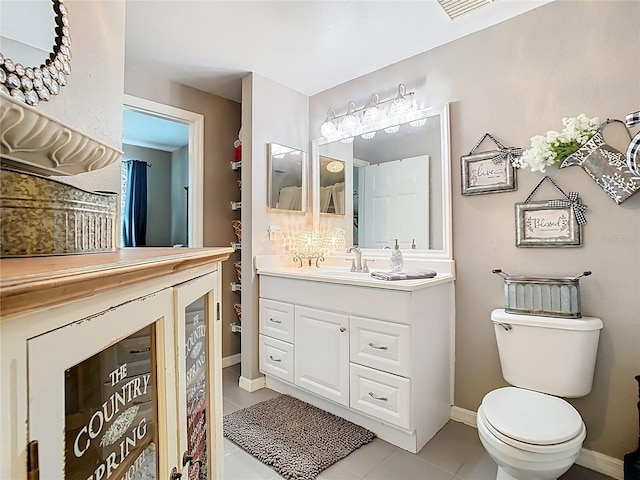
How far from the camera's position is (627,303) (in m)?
1.62

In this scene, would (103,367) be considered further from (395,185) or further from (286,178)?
(286,178)

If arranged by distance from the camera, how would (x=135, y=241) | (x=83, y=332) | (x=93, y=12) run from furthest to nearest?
(x=135, y=241)
(x=93, y=12)
(x=83, y=332)

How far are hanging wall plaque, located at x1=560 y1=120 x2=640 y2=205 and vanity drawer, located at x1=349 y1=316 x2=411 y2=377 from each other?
1167 mm

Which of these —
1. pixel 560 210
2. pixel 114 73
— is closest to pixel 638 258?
pixel 560 210

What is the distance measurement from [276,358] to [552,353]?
5.49 feet

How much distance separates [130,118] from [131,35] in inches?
71.1

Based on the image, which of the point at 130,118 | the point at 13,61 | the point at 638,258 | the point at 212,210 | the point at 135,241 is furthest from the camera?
the point at 135,241

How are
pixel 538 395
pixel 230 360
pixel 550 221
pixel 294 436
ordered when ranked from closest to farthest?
pixel 538 395 → pixel 550 221 → pixel 294 436 → pixel 230 360

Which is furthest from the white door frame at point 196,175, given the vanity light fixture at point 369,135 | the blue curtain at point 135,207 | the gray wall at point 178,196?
the blue curtain at point 135,207

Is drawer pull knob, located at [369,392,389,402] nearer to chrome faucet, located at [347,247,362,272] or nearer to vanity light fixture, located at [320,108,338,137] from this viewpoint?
chrome faucet, located at [347,247,362,272]

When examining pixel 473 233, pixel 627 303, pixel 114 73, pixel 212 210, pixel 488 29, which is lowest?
pixel 627 303

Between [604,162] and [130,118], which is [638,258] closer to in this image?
[604,162]

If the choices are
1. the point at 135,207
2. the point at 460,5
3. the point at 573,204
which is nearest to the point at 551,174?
the point at 573,204

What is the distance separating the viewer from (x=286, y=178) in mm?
2811
